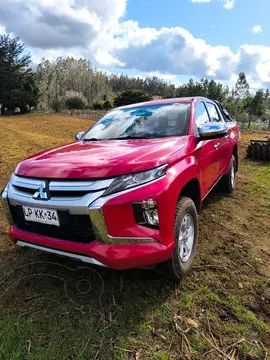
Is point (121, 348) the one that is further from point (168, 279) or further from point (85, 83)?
point (85, 83)

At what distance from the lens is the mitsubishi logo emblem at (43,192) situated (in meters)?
2.11

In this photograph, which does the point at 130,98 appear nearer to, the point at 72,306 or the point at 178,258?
the point at 178,258

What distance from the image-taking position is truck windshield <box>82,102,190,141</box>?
3.02m

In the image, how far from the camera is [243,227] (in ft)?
12.2

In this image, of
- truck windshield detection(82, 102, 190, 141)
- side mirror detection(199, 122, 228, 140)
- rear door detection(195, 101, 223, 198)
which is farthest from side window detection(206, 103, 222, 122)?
side mirror detection(199, 122, 228, 140)

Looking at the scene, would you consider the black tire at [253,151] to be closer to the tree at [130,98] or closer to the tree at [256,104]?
the tree at [256,104]

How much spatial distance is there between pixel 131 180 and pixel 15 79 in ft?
122

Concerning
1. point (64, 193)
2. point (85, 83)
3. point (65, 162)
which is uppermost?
point (85, 83)

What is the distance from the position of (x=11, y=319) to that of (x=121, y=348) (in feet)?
3.01

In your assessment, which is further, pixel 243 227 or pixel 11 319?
pixel 243 227

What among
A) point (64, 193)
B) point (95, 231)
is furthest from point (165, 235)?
point (64, 193)

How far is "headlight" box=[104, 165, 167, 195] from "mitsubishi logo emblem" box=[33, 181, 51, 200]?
492mm

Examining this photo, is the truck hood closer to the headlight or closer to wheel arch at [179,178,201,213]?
the headlight

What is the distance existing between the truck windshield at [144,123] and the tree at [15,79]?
34081 mm
